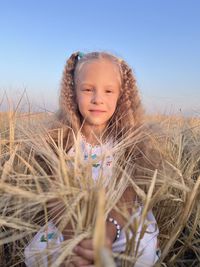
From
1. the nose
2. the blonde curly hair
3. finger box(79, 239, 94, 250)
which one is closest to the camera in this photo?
finger box(79, 239, 94, 250)

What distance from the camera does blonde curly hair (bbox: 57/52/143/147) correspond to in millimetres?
1638

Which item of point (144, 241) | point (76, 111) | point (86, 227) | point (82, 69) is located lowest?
point (144, 241)

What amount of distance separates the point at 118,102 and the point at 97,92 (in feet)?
0.64

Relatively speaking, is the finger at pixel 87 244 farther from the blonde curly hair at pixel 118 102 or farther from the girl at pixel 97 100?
the blonde curly hair at pixel 118 102

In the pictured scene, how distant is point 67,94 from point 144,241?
0.84m

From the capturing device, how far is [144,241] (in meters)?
1.04

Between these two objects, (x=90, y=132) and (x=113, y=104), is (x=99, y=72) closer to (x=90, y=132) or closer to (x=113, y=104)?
(x=113, y=104)

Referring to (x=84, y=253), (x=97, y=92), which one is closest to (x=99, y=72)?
(x=97, y=92)

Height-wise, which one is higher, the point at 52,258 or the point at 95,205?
the point at 95,205

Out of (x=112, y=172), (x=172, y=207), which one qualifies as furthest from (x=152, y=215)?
(x=112, y=172)

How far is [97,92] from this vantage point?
1.50 metres

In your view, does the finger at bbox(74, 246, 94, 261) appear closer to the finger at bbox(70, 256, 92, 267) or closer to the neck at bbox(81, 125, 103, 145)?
the finger at bbox(70, 256, 92, 267)

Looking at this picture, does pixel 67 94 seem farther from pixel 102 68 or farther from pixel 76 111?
pixel 102 68

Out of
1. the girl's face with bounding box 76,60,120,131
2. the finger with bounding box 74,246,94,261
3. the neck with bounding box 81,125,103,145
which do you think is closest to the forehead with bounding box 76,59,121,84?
the girl's face with bounding box 76,60,120,131
